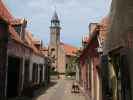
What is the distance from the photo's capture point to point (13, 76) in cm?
2200

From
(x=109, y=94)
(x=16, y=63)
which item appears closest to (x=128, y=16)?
(x=109, y=94)

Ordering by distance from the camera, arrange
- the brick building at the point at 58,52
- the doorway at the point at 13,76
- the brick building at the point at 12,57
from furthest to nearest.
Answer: the brick building at the point at 58,52 < the doorway at the point at 13,76 < the brick building at the point at 12,57

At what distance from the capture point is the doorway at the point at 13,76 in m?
21.2

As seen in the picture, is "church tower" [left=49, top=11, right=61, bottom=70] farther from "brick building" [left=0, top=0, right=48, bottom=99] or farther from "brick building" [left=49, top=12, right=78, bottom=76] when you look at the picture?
"brick building" [left=0, top=0, right=48, bottom=99]

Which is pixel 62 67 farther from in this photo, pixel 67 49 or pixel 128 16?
pixel 128 16

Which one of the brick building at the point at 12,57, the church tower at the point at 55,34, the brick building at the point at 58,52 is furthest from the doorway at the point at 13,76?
the church tower at the point at 55,34

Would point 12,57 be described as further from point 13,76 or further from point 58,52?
point 58,52

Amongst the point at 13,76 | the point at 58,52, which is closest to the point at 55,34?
the point at 58,52

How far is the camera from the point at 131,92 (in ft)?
25.8

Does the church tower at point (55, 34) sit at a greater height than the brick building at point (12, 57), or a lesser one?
greater

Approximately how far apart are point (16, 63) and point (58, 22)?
76432 mm

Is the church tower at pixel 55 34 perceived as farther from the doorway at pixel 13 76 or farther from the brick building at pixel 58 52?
the doorway at pixel 13 76

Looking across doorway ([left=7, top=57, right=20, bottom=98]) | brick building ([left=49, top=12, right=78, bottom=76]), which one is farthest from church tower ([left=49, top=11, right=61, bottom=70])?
doorway ([left=7, top=57, right=20, bottom=98])

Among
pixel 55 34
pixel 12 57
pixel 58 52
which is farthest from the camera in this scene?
pixel 55 34
